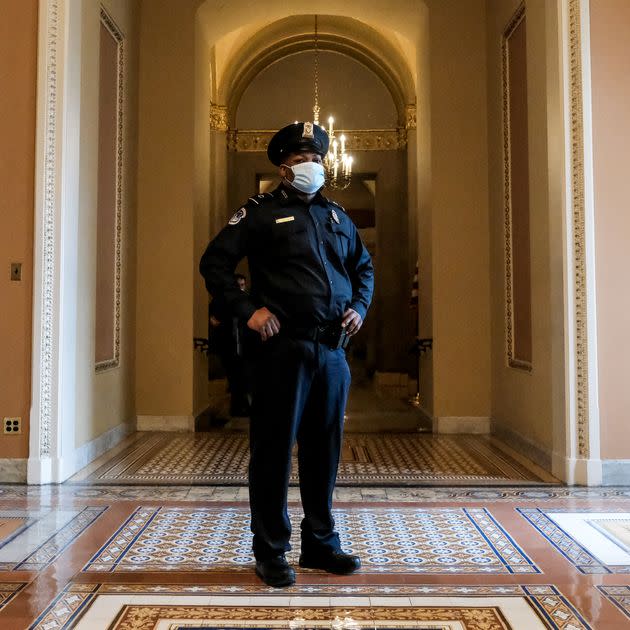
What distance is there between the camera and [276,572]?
2.63m

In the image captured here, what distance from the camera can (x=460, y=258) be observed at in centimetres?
666

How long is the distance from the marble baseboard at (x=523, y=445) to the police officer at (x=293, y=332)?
2480mm

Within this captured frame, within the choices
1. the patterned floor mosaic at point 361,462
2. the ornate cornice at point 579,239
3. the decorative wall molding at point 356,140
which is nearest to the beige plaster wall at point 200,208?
the patterned floor mosaic at point 361,462

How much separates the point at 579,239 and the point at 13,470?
383 cm

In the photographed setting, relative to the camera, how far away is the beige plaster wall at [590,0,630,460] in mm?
4328

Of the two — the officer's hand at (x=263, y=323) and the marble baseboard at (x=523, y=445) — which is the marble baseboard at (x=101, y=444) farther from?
the marble baseboard at (x=523, y=445)

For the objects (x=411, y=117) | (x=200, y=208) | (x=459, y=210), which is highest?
(x=411, y=117)

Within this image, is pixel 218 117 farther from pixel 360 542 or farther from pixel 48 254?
pixel 360 542

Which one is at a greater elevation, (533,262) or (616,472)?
(533,262)

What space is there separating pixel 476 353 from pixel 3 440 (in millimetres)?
4142

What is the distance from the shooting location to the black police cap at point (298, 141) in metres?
2.72

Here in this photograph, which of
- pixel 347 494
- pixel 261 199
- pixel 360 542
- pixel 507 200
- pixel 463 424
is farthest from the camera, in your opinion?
pixel 463 424

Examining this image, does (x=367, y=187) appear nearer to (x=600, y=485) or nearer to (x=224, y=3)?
(x=224, y=3)

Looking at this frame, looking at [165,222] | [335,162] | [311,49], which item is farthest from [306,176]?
[311,49]
